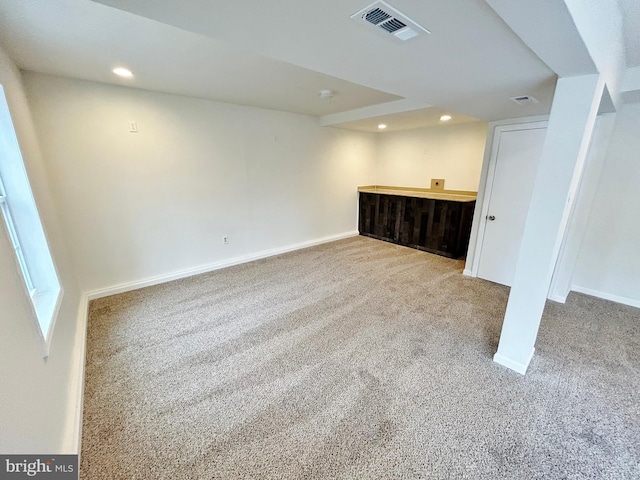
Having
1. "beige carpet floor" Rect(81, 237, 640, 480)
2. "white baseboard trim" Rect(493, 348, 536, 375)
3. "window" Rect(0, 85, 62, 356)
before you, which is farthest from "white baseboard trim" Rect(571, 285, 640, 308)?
"window" Rect(0, 85, 62, 356)

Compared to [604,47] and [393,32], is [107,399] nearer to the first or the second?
[393,32]

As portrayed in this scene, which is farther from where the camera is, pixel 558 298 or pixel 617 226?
pixel 558 298

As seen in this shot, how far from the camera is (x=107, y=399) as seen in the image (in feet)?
5.37

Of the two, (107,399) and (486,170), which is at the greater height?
(486,170)

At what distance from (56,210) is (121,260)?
768 mm

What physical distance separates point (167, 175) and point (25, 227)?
1537mm

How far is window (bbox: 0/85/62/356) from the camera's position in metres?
1.66

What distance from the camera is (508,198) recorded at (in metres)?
3.05

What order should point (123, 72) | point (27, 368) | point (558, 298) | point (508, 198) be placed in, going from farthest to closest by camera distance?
point (508, 198), point (558, 298), point (123, 72), point (27, 368)

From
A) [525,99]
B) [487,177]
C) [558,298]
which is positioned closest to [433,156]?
[487,177]

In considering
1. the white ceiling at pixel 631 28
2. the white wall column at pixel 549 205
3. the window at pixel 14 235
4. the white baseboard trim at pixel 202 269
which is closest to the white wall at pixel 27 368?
the window at pixel 14 235

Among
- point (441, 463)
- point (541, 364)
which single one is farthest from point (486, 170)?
point (441, 463)

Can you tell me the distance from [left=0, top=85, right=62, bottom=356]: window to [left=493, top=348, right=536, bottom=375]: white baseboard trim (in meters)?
3.00

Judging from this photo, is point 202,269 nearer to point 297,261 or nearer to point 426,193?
point 297,261
